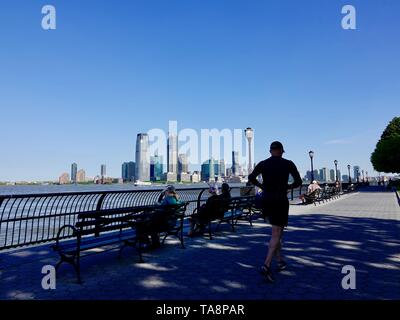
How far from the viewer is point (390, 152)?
60.3 metres

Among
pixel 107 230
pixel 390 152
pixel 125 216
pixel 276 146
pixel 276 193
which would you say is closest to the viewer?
pixel 276 193

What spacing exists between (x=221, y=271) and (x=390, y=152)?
6480 centimetres

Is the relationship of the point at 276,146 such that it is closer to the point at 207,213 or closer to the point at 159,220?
the point at 159,220

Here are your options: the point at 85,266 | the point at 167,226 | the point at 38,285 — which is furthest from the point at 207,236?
the point at 38,285

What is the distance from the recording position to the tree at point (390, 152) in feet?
192

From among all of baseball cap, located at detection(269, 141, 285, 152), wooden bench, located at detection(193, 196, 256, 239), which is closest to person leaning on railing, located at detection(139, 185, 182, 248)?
wooden bench, located at detection(193, 196, 256, 239)

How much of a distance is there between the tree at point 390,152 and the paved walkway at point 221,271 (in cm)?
5779

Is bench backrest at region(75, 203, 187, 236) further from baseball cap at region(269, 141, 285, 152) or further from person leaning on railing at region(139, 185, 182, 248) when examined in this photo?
baseball cap at region(269, 141, 285, 152)

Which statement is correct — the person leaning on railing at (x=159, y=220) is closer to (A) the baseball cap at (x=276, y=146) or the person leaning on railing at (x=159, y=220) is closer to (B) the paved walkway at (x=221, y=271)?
(B) the paved walkway at (x=221, y=271)

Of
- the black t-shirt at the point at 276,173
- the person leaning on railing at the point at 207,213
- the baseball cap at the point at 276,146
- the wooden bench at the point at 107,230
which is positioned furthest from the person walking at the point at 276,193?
the person leaning on railing at the point at 207,213

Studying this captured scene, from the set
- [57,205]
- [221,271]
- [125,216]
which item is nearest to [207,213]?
[125,216]

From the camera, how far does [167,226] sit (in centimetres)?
743

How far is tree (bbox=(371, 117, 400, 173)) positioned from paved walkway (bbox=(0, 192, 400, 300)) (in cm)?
5779

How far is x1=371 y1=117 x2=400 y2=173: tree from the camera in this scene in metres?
58.4
